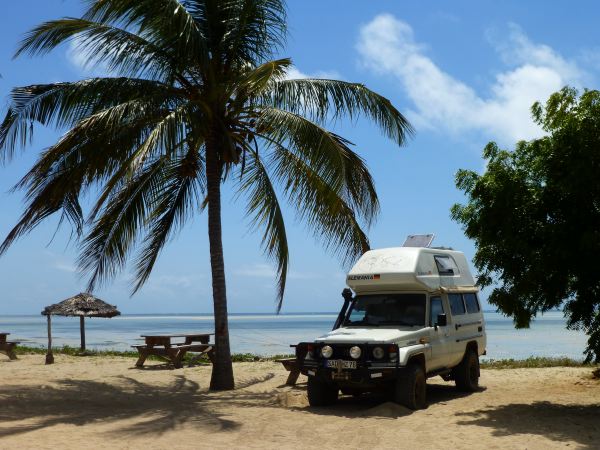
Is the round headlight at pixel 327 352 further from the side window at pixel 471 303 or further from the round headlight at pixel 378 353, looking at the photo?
the side window at pixel 471 303

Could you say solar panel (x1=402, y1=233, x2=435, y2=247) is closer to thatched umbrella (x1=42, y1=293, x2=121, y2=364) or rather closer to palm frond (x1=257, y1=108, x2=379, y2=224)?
palm frond (x1=257, y1=108, x2=379, y2=224)

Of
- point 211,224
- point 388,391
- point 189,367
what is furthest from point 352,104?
point 189,367

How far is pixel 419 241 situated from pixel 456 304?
4.54ft

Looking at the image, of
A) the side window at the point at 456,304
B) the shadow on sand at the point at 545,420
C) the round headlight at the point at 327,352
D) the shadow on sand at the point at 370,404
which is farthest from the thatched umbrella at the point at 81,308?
the shadow on sand at the point at 545,420

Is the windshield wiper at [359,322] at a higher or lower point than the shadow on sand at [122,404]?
higher

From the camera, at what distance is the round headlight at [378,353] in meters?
11.0

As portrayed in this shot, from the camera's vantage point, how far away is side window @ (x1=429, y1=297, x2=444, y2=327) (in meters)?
12.2

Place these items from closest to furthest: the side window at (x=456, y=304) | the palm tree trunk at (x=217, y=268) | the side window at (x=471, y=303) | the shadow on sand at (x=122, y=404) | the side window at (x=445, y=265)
Result: the shadow on sand at (x=122, y=404) < the side window at (x=445, y=265) < the side window at (x=456, y=304) < the side window at (x=471, y=303) < the palm tree trunk at (x=217, y=268)

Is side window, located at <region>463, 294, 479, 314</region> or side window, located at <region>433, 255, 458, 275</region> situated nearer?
side window, located at <region>433, 255, 458, 275</region>

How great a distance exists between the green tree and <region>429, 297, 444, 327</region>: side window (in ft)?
3.61

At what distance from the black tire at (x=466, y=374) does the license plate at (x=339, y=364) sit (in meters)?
3.46

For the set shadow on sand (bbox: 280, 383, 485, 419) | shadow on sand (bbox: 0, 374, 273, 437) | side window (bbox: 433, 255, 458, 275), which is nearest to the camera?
shadow on sand (bbox: 0, 374, 273, 437)

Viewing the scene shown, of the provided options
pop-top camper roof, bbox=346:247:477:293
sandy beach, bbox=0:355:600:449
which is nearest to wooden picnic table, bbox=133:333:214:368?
sandy beach, bbox=0:355:600:449

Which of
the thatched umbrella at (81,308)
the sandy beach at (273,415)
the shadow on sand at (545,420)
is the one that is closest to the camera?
the sandy beach at (273,415)
